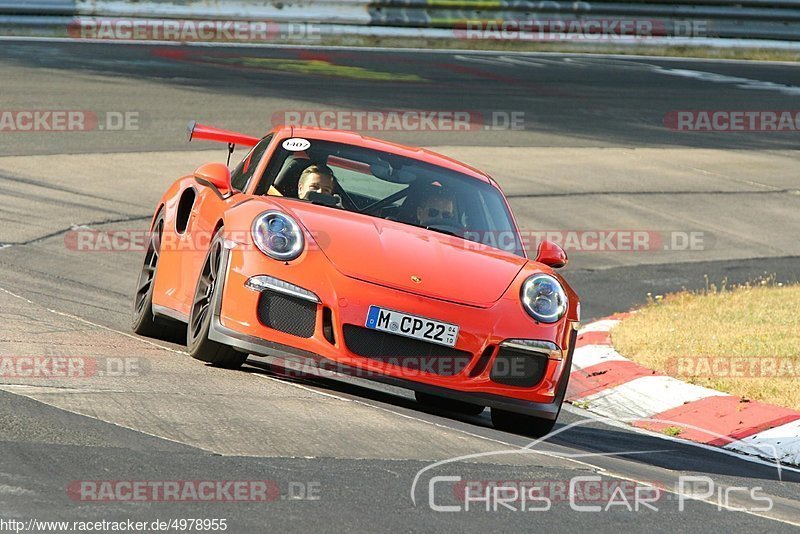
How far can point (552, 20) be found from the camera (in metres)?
24.9

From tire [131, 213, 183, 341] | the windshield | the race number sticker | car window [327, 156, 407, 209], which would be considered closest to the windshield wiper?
the windshield

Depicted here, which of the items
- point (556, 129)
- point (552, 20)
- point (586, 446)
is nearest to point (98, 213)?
point (586, 446)

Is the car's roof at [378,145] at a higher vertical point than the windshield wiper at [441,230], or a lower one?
higher

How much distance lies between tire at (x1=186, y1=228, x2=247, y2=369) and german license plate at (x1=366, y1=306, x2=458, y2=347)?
2.51ft

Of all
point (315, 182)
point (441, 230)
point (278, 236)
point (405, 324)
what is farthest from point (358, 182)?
point (405, 324)

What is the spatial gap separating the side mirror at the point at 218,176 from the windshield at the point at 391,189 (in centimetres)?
18

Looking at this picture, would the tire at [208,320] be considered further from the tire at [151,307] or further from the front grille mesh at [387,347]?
the tire at [151,307]

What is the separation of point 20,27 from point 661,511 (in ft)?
58.3

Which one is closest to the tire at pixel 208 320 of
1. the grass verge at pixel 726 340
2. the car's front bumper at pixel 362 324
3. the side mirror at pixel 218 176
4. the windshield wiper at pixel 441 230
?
the car's front bumper at pixel 362 324

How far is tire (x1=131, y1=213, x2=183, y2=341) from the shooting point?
8.04 meters

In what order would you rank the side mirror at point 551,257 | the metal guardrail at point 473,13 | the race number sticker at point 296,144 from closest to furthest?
1. the side mirror at point 551,257
2. the race number sticker at point 296,144
3. the metal guardrail at point 473,13

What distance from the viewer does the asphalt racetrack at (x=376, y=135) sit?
4840 mm

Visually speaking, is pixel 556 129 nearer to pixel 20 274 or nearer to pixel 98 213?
pixel 98 213

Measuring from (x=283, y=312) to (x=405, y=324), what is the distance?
56cm
